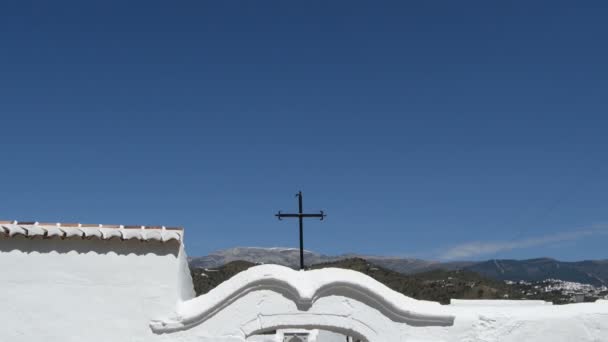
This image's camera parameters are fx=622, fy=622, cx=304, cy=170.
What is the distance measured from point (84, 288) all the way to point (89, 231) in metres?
0.81

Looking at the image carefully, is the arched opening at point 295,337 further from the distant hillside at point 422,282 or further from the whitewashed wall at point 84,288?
the whitewashed wall at point 84,288

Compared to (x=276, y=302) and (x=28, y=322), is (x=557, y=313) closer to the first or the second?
(x=276, y=302)

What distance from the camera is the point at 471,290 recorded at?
78.3ft

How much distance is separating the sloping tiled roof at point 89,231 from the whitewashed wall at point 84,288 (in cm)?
13

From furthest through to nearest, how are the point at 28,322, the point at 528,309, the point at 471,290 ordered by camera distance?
the point at 471,290, the point at 528,309, the point at 28,322

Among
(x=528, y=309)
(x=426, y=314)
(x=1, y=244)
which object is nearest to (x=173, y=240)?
(x=1, y=244)

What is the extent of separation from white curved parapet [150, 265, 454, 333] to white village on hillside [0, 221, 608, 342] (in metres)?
0.01

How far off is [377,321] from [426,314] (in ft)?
2.34

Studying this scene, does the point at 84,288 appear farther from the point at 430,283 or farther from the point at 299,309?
the point at 430,283

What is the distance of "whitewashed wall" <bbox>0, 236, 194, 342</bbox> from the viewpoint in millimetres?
8648

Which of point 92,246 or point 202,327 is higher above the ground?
point 92,246

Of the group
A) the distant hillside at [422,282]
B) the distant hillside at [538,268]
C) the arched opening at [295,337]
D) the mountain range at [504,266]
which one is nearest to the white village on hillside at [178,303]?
the arched opening at [295,337]

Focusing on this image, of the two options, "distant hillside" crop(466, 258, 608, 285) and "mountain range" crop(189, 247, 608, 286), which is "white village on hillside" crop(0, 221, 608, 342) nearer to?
"mountain range" crop(189, 247, 608, 286)

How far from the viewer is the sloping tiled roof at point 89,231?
28.6 feet
